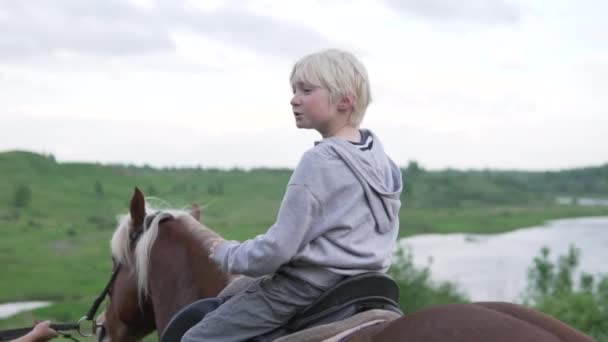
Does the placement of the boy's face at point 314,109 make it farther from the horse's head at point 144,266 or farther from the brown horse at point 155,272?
the horse's head at point 144,266

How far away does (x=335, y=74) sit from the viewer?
3174 millimetres

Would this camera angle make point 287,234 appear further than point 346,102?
No

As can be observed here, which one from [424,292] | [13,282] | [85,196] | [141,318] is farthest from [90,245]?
[141,318]

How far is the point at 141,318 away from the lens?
4812 mm

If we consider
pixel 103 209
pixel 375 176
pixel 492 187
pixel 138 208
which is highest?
pixel 375 176

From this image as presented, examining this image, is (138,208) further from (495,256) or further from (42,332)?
(495,256)

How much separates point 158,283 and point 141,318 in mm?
379

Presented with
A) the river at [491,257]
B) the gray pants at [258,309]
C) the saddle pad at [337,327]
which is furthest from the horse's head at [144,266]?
the river at [491,257]

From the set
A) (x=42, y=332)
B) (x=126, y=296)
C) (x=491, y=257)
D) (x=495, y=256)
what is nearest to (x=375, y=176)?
(x=126, y=296)

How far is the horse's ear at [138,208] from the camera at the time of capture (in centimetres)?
455

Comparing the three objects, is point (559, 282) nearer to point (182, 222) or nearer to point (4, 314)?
point (4, 314)

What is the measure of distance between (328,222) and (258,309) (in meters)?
0.49

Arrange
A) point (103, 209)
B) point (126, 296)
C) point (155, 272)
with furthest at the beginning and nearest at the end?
point (103, 209) → point (126, 296) → point (155, 272)

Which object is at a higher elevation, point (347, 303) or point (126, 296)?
point (347, 303)
